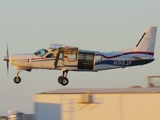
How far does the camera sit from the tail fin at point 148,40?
57.0m

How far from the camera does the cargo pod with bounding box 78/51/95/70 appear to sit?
175 ft

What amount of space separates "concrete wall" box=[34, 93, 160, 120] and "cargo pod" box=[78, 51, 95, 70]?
6311mm

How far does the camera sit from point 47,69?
54000 mm

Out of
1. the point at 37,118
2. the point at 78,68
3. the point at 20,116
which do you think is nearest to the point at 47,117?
the point at 37,118

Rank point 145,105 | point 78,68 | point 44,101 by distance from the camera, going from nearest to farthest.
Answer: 1. point 145,105
2. point 44,101
3. point 78,68

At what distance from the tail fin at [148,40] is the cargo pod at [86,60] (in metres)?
5.09

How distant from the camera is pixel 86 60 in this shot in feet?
175

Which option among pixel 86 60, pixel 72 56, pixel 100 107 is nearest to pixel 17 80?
pixel 72 56

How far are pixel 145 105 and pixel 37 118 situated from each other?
751 centimetres

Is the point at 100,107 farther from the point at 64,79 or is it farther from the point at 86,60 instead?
the point at 64,79

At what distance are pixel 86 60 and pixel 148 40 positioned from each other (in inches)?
262

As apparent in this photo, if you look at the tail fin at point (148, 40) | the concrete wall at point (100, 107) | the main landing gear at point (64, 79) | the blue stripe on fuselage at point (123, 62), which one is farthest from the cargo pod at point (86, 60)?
the concrete wall at point (100, 107)

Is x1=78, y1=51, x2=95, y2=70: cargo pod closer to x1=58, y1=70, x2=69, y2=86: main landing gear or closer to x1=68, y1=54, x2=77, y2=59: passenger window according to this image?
x1=68, y1=54, x2=77, y2=59: passenger window

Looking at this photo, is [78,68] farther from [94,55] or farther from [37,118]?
[37,118]
